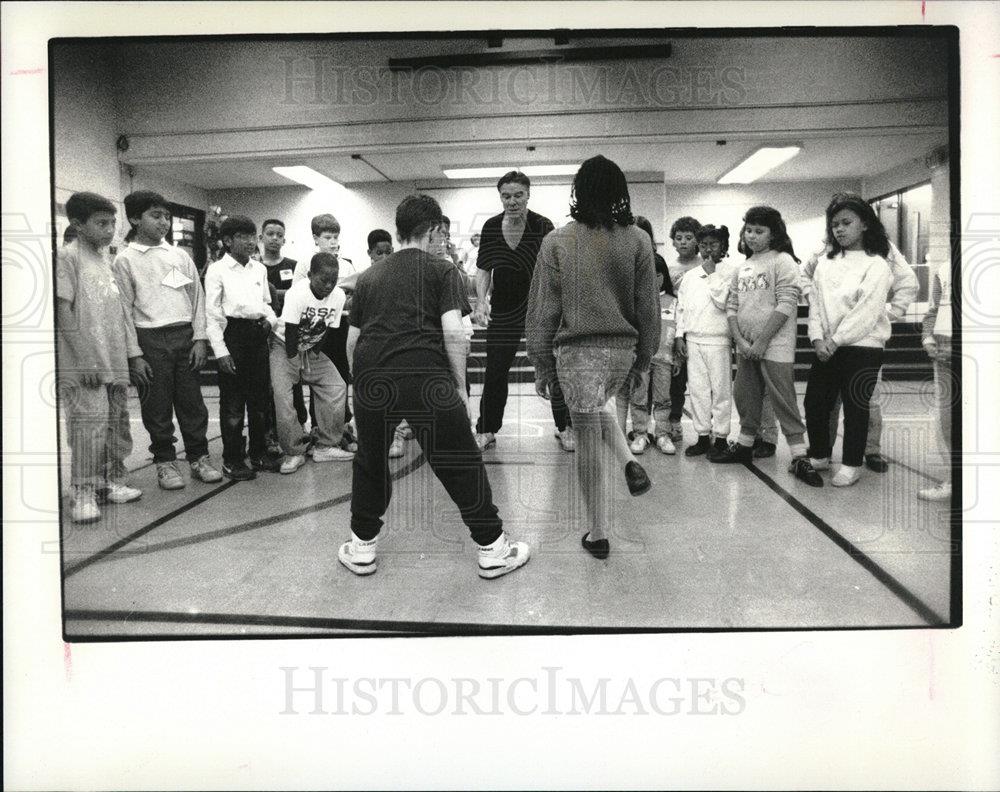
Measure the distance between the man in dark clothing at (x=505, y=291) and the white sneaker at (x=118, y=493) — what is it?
896 millimetres

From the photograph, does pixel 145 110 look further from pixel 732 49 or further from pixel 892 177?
pixel 892 177

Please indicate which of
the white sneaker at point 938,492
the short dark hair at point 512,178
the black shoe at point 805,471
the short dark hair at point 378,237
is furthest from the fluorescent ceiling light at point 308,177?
the white sneaker at point 938,492

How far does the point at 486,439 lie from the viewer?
173 centimetres

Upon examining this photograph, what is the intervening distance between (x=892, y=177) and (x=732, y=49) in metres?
0.50

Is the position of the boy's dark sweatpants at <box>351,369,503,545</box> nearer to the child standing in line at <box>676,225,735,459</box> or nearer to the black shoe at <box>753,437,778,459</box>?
the child standing in line at <box>676,225,735,459</box>

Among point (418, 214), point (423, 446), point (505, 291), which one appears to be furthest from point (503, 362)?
point (418, 214)

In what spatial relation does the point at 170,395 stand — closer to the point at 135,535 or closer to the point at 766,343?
the point at 135,535

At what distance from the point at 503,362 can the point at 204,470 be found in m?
0.90

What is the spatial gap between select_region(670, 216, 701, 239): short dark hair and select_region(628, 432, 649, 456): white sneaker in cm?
55

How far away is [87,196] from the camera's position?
1.55 metres

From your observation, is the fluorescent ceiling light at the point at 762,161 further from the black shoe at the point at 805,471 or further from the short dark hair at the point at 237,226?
the short dark hair at the point at 237,226

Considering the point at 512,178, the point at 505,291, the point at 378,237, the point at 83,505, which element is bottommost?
the point at 83,505

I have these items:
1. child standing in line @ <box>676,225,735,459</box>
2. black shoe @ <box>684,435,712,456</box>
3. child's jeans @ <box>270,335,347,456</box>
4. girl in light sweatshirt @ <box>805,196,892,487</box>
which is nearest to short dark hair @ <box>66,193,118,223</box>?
child's jeans @ <box>270,335,347,456</box>

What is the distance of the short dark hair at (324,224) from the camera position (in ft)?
5.47
